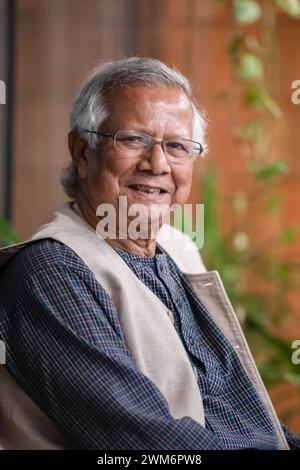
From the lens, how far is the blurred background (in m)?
3.62

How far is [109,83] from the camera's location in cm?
177

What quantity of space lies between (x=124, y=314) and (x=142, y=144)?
0.35 metres

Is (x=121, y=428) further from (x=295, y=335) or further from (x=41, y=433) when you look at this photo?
(x=295, y=335)

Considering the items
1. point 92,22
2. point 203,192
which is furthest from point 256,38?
point 203,192

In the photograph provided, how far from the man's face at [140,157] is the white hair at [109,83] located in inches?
0.6

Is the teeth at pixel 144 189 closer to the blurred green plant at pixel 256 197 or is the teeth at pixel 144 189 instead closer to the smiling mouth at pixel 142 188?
the smiling mouth at pixel 142 188

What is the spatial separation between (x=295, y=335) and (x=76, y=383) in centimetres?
256

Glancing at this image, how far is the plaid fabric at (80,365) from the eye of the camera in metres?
1.49

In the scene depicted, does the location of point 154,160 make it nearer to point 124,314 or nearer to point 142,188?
point 142,188

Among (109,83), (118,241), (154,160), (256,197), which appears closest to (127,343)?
(118,241)

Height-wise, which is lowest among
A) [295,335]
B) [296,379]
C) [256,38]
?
[295,335]

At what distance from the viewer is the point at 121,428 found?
149cm

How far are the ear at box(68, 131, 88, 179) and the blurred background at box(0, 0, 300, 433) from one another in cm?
147

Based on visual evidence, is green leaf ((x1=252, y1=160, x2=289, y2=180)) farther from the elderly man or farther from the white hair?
the white hair
